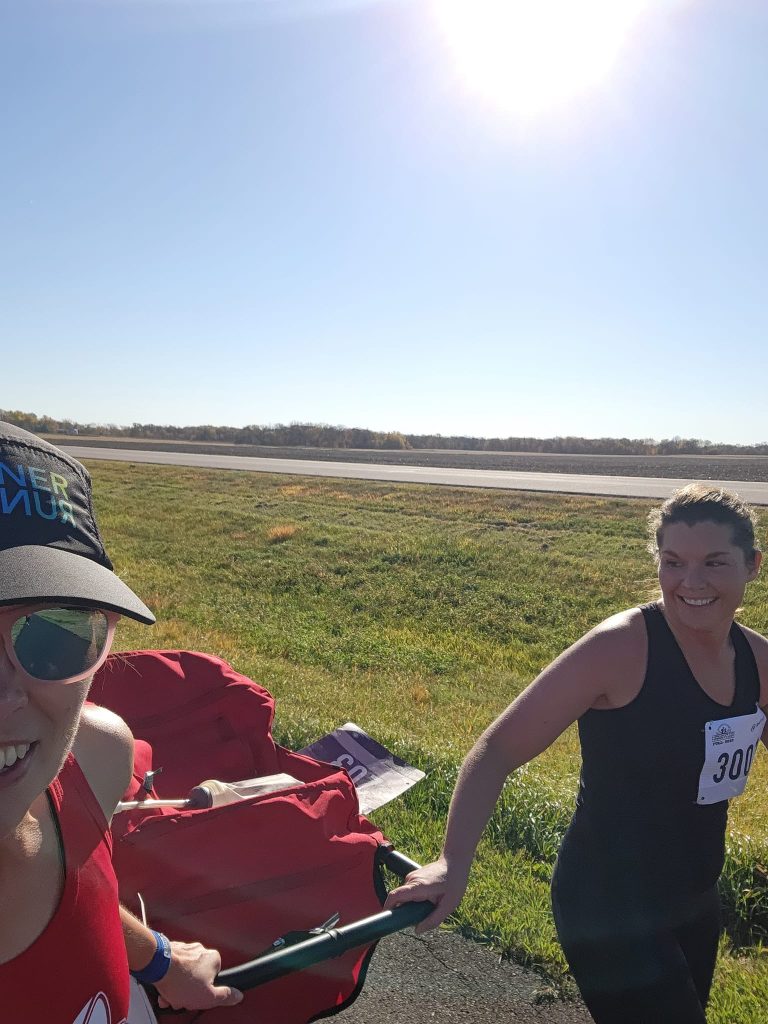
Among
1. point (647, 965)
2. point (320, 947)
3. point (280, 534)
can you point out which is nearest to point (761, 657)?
point (647, 965)

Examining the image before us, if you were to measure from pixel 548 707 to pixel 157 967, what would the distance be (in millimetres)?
1105

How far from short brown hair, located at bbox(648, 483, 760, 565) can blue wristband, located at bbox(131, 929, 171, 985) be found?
1.69 meters

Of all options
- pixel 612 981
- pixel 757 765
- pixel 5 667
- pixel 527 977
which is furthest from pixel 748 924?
pixel 5 667

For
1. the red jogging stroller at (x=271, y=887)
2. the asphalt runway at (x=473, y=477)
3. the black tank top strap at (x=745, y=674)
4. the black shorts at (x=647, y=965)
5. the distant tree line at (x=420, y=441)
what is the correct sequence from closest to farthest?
the red jogging stroller at (x=271, y=887) < the black shorts at (x=647, y=965) < the black tank top strap at (x=745, y=674) < the asphalt runway at (x=473, y=477) < the distant tree line at (x=420, y=441)

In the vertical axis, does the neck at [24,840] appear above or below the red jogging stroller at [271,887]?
above

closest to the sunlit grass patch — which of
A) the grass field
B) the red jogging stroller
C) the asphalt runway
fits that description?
the grass field

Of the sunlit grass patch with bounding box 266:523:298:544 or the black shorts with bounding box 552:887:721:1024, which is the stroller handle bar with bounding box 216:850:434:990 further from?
the sunlit grass patch with bounding box 266:523:298:544

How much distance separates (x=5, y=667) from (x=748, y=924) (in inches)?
133

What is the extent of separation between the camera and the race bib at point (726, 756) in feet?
7.14

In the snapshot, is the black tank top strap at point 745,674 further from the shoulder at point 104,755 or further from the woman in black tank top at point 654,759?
the shoulder at point 104,755

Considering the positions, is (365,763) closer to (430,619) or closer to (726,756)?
(726,756)

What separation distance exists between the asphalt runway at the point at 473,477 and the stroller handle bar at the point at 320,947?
15949 mm

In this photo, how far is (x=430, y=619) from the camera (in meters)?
9.65

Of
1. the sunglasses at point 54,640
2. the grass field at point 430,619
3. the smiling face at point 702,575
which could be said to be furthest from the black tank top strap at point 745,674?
the sunglasses at point 54,640
